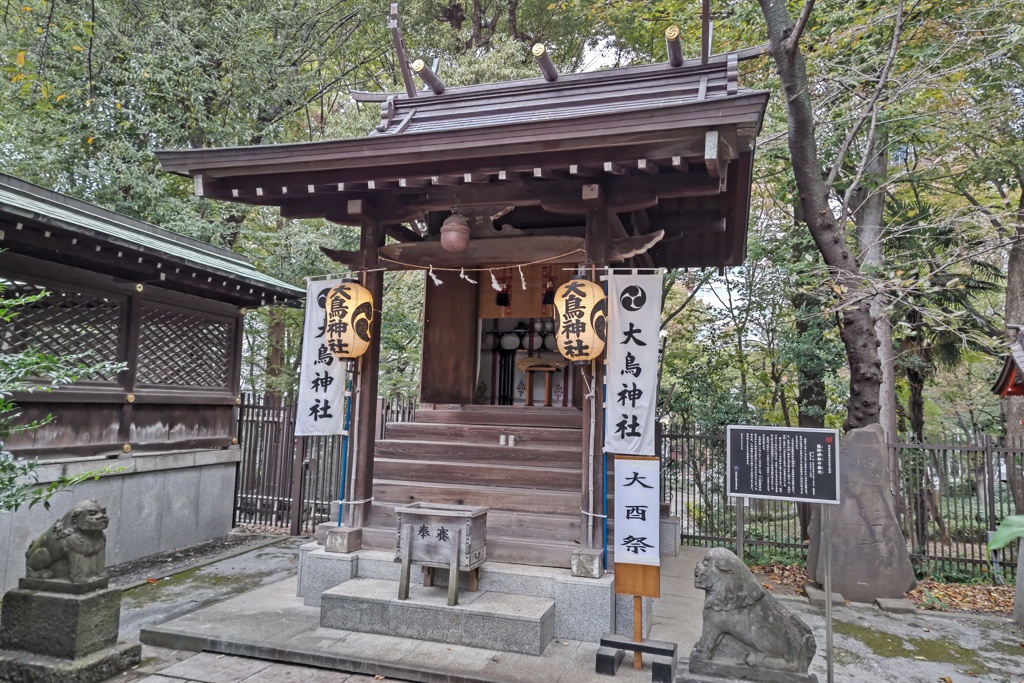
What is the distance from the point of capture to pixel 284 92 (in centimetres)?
1335

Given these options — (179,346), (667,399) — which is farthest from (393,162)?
(667,399)

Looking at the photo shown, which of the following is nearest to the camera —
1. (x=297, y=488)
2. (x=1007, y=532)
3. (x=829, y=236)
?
(x=1007, y=532)

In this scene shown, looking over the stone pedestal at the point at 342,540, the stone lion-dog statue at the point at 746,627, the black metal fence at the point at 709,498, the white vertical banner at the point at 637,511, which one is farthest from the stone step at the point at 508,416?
the stone lion-dog statue at the point at 746,627

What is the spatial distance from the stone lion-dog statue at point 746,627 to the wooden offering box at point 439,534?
2107 millimetres

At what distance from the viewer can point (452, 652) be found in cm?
496

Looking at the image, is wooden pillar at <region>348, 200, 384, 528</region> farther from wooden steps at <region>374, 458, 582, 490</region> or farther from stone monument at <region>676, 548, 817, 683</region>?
stone monument at <region>676, 548, 817, 683</region>

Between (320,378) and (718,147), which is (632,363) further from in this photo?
(320,378)

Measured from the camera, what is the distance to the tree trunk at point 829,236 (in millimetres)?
7266

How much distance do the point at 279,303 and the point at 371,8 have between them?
8570 mm

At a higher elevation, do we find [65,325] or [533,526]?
[65,325]

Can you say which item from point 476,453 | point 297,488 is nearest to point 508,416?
point 476,453

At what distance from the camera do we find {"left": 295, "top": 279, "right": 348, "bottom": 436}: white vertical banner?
644 centimetres

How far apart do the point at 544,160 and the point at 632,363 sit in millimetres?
2055

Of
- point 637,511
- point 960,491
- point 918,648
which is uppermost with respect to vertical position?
point 637,511
